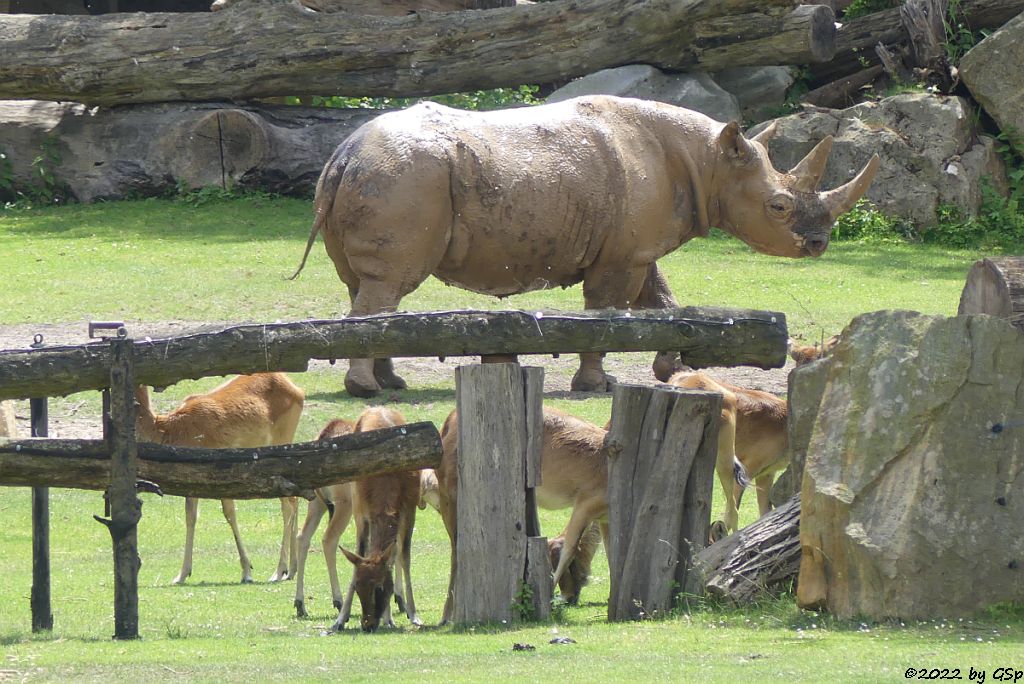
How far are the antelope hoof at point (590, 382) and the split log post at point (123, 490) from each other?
713cm

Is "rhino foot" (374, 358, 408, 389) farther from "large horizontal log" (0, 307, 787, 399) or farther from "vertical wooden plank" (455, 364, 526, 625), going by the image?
"vertical wooden plank" (455, 364, 526, 625)

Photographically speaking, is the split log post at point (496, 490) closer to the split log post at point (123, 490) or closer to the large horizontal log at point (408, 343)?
the large horizontal log at point (408, 343)

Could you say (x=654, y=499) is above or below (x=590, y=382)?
above

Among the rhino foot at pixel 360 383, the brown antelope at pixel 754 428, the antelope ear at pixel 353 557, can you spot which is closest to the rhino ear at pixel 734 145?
the brown antelope at pixel 754 428

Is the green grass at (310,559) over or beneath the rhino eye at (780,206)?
beneath

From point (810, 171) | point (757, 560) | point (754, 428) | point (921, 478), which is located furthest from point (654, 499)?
point (810, 171)

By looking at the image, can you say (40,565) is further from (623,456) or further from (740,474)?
(740,474)

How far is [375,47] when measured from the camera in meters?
22.0

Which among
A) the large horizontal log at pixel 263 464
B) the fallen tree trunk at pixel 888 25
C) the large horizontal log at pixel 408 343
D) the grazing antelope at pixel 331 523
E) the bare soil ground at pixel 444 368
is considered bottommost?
the bare soil ground at pixel 444 368

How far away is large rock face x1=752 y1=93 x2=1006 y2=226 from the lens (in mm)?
21203

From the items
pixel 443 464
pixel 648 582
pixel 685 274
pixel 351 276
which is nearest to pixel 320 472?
pixel 443 464

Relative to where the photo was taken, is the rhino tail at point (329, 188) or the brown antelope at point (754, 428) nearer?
the brown antelope at point (754, 428)

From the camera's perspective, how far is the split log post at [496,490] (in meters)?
8.48

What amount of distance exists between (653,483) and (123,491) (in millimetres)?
2802
